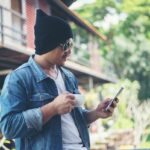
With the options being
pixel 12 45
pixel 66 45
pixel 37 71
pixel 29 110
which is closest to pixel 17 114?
pixel 29 110

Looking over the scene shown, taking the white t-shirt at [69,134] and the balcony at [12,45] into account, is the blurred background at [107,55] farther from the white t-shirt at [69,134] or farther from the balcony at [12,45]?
the white t-shirt at [69,134]

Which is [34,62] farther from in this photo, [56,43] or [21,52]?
[21,52]

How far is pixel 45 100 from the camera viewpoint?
124cm

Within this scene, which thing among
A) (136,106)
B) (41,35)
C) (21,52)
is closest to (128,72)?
(136,106)

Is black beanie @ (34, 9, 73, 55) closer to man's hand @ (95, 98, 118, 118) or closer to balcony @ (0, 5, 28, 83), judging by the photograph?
man's hand @ (95, 98, 118, 118)

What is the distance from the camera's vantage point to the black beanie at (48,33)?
4.24ft

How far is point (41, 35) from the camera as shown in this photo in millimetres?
1304

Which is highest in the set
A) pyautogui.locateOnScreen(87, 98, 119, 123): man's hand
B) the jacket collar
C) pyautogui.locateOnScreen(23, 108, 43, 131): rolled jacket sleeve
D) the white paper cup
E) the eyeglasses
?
the eyeglasses

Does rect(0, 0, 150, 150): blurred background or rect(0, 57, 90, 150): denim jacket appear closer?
rect(0, 57, 90, 150): denim jacket

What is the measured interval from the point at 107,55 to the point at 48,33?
12439 millimetres

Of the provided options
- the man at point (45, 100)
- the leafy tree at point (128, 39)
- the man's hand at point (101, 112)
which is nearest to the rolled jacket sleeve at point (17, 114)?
the man at point (45, 100)

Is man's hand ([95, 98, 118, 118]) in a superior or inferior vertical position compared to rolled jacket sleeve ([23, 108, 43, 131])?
superior

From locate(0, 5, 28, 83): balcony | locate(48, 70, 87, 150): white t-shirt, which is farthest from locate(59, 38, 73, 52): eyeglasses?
locate(0, 5, 28, 83): balcony

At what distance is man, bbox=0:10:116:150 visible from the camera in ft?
3.87
